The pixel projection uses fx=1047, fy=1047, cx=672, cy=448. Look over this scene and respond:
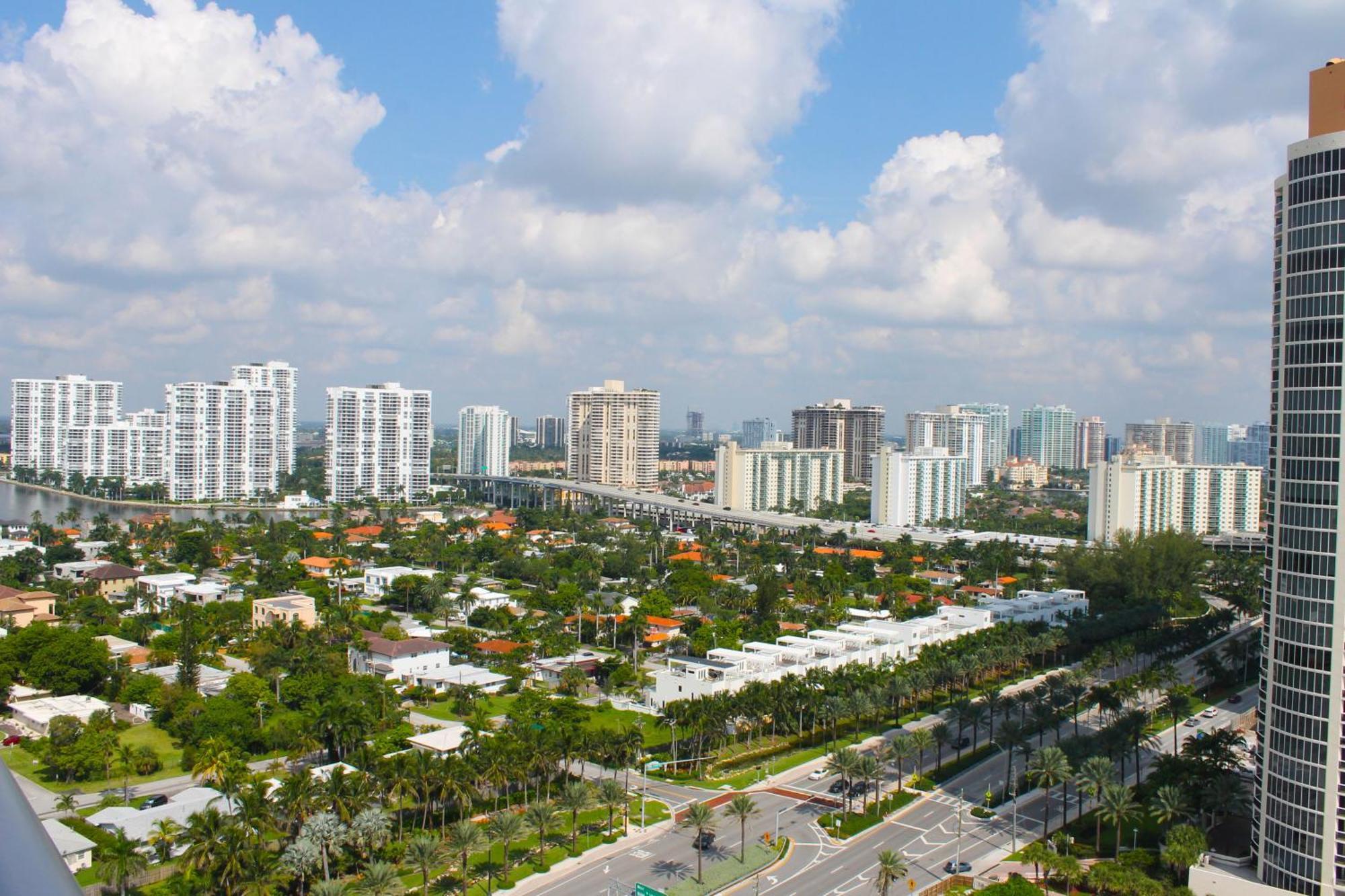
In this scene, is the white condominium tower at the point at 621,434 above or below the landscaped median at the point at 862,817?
above

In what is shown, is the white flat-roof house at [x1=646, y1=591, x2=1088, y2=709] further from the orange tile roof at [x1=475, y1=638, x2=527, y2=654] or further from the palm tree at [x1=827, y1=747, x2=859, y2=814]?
the palm tree at [x1=827, y1=747, x2=859, y2=814]

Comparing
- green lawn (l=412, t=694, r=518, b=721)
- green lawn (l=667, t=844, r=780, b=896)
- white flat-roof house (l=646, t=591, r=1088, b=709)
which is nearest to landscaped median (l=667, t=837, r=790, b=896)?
green lawn (l=667, t=844, r=780, b=896)

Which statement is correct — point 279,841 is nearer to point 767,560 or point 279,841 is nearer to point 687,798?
point 687,798

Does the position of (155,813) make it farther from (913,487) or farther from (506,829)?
(913,487)

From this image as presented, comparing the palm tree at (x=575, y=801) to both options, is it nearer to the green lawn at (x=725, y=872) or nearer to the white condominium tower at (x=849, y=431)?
the green lawn at (x=725, y=872)

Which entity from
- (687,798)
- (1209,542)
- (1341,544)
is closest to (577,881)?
(687,798)

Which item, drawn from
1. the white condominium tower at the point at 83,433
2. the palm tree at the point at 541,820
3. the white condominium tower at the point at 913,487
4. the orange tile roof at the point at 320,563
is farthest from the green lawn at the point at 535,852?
the white condominium tower at the point at 83,433
